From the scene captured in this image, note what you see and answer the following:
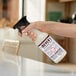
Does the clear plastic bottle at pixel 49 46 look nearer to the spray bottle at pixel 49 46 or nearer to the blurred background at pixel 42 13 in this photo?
the spray bottle at pixel 49 46

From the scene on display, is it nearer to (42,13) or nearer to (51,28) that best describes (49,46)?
(51,28)

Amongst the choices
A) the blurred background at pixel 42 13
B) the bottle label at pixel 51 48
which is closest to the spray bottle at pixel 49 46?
the bottle label at pixel 51 48

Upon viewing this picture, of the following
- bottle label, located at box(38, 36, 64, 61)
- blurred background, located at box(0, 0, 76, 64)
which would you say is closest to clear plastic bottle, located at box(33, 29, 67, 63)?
bottle label, located at box(38, 36, 64, 61)

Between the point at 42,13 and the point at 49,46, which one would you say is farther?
the point at 42,13

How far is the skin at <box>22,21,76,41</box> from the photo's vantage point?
0.79 m

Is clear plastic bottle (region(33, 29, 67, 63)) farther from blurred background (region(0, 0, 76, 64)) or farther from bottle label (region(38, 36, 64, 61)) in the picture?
blurred background (region(0, 0, 76, 64))

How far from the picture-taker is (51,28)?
83 centimetres

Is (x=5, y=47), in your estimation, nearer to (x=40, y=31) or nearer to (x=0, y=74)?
(x=40, y=31)

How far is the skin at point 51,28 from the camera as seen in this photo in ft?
2.59

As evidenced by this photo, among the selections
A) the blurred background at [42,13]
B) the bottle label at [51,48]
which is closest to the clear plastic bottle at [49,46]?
the bottle label at [51,48]

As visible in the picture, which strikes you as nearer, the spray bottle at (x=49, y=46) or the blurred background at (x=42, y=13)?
the spray bottle at (x=49, y=46)

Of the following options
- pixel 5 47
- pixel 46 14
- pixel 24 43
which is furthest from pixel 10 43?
pixel 46 14

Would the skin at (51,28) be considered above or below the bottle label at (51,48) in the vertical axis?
above

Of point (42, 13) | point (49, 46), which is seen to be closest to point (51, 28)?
point (49, 46)
